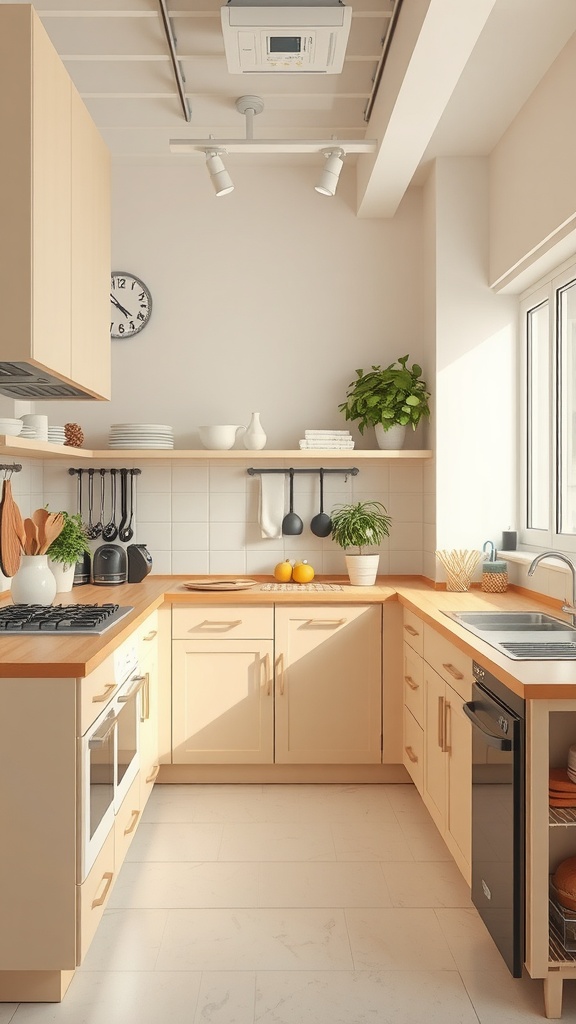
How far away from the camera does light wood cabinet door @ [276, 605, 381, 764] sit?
3.42 metres

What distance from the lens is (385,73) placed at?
2.88 metres

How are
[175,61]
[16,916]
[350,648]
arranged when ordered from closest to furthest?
1. [16,916]
2. [175,61]
3. [350,648]

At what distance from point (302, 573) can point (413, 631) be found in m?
0.75

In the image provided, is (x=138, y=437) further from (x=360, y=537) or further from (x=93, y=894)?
(x=93, y=894)

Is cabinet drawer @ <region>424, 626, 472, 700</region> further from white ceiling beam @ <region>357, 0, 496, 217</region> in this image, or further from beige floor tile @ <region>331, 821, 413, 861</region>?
white ceiling beam @ <region>357, 0, 496, 217</region>

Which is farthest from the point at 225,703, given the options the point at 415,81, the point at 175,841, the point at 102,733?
the point at 415,81

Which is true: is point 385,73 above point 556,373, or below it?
above

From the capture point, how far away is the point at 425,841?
9.47ft

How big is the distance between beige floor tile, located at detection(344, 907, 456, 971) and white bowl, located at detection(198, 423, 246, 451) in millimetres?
2080

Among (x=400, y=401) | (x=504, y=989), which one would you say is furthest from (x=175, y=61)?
(x=504, y=989)

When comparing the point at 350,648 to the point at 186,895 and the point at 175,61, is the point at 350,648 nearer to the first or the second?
the point at 186,895

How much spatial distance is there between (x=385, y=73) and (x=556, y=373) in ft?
4.36

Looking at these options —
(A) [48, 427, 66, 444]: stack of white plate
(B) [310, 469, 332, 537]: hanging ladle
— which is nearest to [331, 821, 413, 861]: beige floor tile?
(B) [310, 469, 332, 537]: hanging ladle

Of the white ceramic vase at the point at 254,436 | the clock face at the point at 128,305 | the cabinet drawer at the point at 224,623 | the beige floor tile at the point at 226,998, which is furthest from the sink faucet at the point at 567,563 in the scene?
the clock face at the point at 128,305
